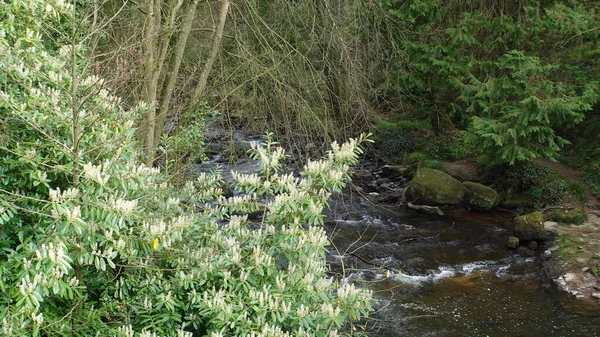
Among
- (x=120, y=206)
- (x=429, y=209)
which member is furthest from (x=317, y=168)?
(x=429, y=209)

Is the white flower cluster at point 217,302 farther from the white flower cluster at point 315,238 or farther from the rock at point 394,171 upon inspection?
the rock at point 394,171

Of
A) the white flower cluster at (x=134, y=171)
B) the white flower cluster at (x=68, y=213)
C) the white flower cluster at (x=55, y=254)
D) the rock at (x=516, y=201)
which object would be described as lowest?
the rock at (x=516, y=201)

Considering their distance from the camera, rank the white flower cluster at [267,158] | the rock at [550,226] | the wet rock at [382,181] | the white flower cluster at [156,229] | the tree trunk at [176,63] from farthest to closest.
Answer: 1. the wet rock at [382,181]
2. the rock at [550,226]
3. the tree trunk at [176,63]
4. the white flower cluster at [267,158]
5. the white flower cluster at [156,229]

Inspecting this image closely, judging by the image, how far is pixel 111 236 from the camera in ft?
10.3

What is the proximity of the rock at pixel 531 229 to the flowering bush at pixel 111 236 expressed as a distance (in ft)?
26.2

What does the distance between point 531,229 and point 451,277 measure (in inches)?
102

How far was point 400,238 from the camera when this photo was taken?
35.9 ft

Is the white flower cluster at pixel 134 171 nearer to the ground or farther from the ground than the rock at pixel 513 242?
farther from the ground

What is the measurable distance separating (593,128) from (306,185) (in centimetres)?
1168

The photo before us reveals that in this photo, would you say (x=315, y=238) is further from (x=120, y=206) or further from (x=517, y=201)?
(x=517, y=201)

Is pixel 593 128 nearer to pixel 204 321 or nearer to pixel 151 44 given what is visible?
pixel 151 44

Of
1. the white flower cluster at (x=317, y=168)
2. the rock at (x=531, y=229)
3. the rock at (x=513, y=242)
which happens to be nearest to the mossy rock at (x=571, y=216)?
the rock at (x=531, y=229)

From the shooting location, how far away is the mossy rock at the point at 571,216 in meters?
11.2

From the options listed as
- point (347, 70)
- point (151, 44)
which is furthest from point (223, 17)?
point (347, 70)
